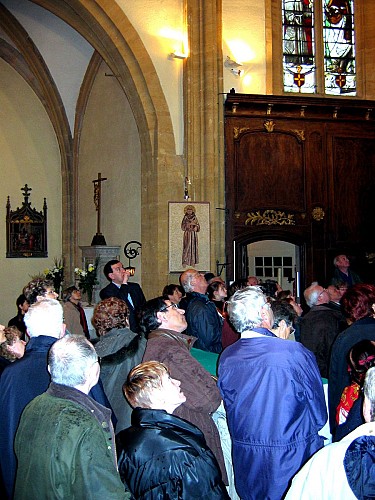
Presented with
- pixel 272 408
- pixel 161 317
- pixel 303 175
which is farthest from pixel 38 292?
pixel 303 175

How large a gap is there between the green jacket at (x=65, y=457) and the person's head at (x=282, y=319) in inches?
61.1

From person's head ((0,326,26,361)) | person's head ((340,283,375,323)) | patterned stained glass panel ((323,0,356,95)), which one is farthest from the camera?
patterned stained glass panel ((323,0,356,95))

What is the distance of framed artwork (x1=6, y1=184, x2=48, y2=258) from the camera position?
18.5 metres

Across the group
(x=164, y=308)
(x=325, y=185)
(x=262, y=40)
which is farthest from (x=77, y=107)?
(x=164, y=308)

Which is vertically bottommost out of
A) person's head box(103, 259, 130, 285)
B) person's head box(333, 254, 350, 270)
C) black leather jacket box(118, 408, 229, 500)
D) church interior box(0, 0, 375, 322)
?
black leather jacket box(118, 408, 229, 500)

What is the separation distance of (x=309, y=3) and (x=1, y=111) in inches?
355

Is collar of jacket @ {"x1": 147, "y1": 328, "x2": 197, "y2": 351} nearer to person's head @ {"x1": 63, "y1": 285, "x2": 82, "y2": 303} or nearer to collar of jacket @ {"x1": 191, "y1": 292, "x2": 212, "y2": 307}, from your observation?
collar of jacket @ {"x1": 191, "y1": 292, "x2": 212, "y2": 307}

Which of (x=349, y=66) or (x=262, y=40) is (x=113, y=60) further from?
(x=349, y=66)

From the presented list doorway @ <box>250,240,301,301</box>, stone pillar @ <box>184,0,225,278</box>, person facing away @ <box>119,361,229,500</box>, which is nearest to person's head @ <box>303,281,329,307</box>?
person facing away @ <box>119,361,229,500</box>

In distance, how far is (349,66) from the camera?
531 inches

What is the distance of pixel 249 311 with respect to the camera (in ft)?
11.9

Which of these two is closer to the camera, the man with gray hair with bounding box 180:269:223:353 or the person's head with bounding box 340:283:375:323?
the person's head with bounding box 340:283:375:323

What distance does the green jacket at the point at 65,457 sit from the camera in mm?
2596

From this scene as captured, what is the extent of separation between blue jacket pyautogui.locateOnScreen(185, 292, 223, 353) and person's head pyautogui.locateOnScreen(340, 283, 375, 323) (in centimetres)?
143
